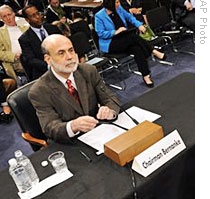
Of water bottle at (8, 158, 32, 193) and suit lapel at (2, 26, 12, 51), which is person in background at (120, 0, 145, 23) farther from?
water bottle at (8, 158, 32, 193)

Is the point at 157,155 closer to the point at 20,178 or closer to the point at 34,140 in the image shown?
the point at 20,178

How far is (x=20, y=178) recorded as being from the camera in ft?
4.66

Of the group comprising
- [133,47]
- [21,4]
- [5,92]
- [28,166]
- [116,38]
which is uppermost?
[21,4]

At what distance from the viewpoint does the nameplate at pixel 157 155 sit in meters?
1.37

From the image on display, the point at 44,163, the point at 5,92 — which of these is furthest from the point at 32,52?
the point at 44,163

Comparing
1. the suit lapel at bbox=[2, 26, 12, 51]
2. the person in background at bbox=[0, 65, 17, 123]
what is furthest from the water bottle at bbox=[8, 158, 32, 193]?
the suit lapel at bbox=[2, 26, 12, 51]

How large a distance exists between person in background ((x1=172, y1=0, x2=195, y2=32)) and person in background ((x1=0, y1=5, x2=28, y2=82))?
2.36 m

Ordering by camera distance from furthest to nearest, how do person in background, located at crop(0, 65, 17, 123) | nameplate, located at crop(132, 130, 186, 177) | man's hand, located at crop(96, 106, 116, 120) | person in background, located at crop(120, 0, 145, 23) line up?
person in background, located at crop(120, 0, 145, 23) < person in background, located at crop(0, 65, 17, 123) < man's hand, located at crop(96, 106, 116, 120) < nameplate, located at crop(132, 130, 186, 177)

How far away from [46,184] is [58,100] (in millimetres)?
635

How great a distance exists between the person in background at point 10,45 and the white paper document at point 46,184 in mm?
2525

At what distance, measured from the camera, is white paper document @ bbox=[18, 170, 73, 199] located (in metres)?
1.37

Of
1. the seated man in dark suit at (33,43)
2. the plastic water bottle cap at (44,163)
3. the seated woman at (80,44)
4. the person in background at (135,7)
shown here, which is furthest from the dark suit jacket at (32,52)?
the plastic water bottle cap at (44,163)

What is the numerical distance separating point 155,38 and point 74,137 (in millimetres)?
2976

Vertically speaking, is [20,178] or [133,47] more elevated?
[20,178]
